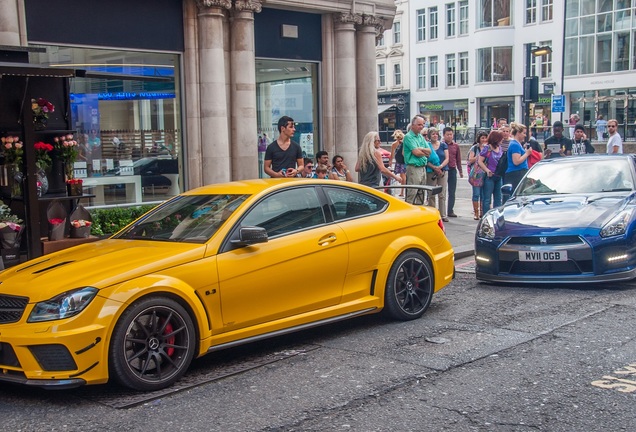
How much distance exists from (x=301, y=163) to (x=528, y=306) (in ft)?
15.6

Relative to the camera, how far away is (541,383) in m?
5.84

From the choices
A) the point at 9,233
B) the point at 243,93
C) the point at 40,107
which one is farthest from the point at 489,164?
the point at 9,233

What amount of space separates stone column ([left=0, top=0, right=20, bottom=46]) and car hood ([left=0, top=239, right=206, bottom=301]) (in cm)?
615

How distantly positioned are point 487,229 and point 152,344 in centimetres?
520

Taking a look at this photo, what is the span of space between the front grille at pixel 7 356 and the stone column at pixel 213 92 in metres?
9.32

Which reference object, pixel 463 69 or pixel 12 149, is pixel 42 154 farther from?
pixel 463 69

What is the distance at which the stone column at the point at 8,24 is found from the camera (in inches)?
467

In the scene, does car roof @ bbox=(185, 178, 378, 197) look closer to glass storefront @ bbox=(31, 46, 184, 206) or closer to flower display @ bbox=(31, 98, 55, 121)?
flower display @ bbox=(31, 98, 55, 121)

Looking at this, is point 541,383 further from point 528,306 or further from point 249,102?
point 249,102

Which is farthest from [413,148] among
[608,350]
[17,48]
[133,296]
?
[133,296]

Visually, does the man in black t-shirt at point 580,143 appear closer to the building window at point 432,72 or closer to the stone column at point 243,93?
the stone column at point 243,93

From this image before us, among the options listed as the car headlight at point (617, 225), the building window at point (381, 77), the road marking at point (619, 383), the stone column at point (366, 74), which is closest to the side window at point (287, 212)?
the road marking at point (619, 383)

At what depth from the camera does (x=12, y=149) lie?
33.0 feet

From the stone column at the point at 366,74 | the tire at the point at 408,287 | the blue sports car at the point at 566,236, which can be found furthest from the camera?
the stone column at the point at 366,74
